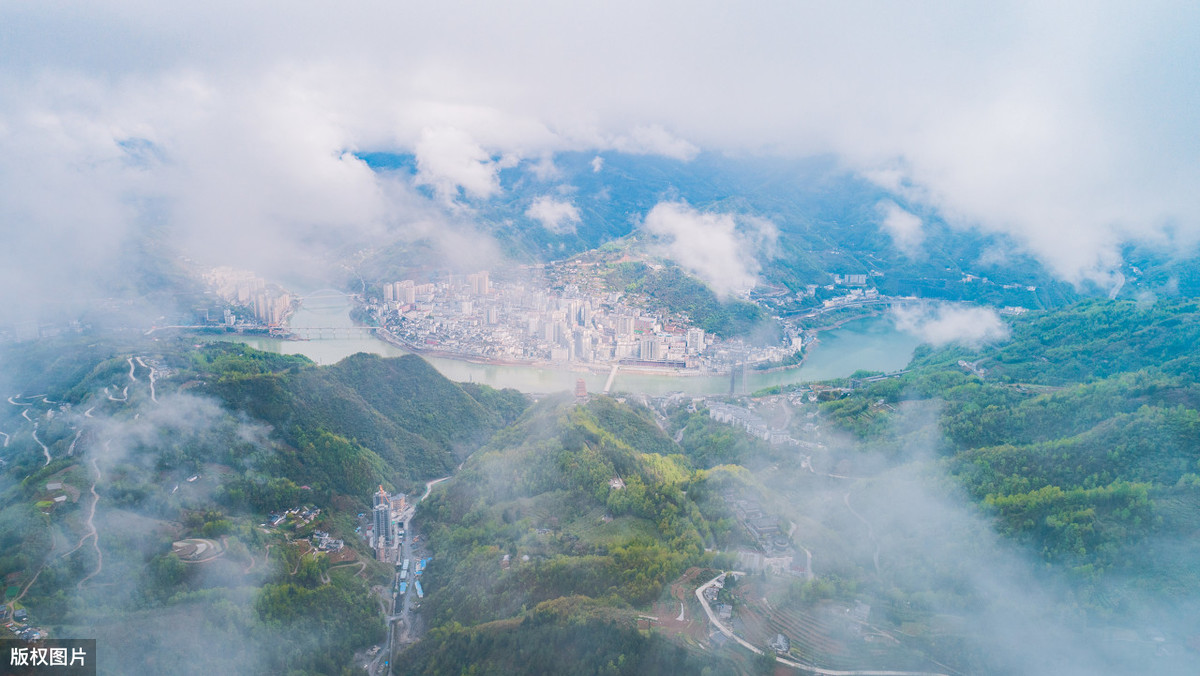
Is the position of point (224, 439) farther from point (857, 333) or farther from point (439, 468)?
point (857, 333)

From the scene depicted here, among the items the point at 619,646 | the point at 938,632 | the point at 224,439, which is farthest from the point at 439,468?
the point at 938,632

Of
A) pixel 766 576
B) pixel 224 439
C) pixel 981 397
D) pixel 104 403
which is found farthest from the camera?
pixel 981 397

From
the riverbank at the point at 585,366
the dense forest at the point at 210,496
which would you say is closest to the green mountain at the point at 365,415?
the dense forest at the point at 210,496

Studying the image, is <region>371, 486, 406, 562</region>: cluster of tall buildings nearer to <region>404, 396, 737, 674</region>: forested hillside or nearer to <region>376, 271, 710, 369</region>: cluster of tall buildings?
<region>404, 396, 737, 674</region>: forested hillside

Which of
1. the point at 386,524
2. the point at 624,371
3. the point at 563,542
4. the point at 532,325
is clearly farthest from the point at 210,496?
the point at 532,325

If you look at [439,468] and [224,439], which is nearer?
[224,439]

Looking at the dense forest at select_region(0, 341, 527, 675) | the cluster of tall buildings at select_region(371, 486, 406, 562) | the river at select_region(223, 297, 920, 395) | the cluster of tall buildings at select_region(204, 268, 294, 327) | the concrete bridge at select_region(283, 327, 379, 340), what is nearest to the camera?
the dense forest at select_region(0, 341, 527, 675)

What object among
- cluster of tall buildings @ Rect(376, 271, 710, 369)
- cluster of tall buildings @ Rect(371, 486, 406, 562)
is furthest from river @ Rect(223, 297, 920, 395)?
cluster of tall buildings @ Rect(371, 486, 406, 562)
